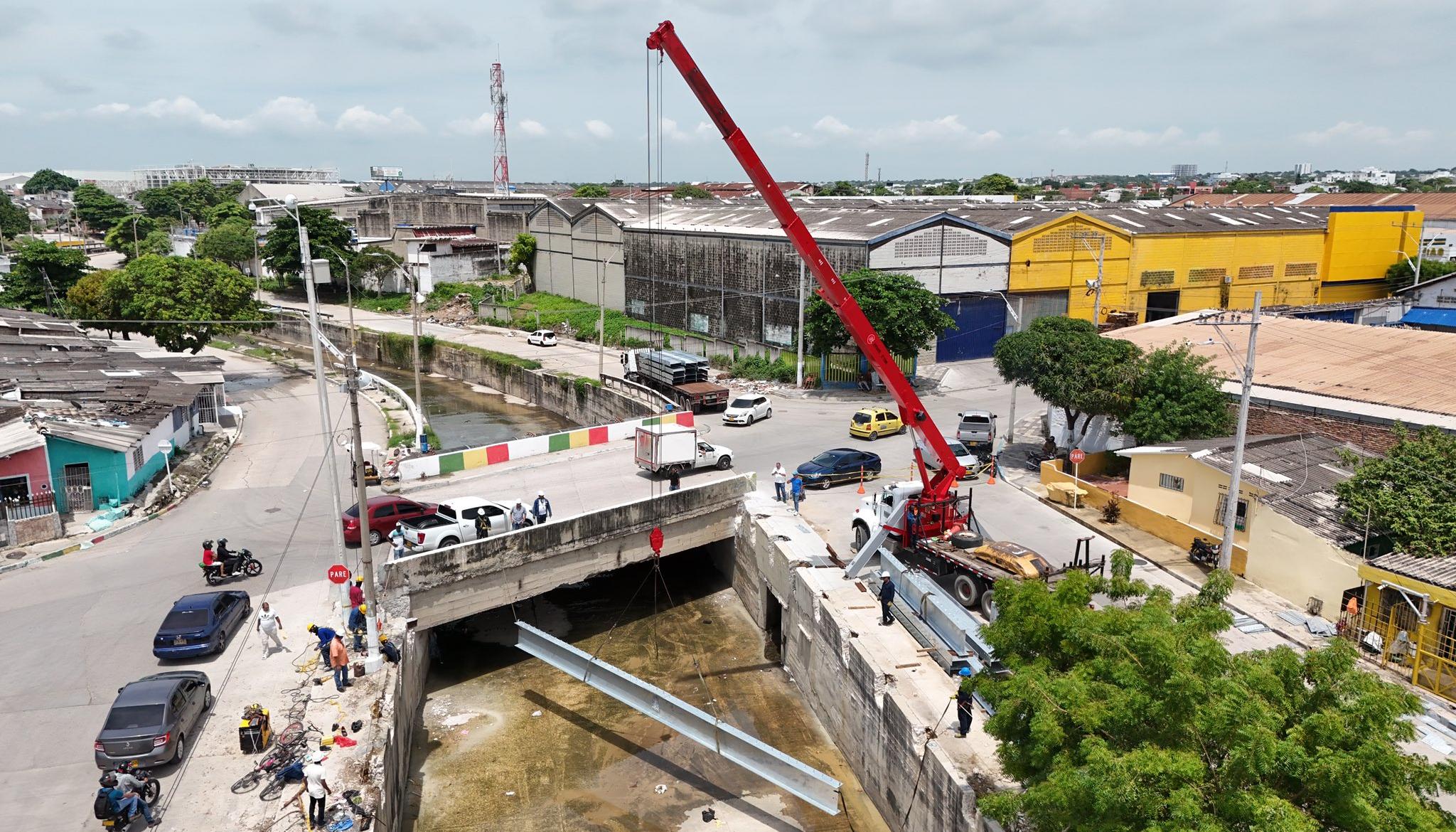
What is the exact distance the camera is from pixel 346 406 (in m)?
45.8

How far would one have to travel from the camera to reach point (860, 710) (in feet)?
64.1

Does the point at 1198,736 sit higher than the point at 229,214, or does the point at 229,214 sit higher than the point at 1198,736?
the point at 229,214

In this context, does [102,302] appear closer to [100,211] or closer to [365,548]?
[365,548]

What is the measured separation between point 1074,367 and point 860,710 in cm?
1720

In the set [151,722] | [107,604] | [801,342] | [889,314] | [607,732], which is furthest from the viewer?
[801,342]

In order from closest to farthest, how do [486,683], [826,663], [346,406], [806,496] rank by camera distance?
[826,663] < [486,683] < [806,496] < [346,406]

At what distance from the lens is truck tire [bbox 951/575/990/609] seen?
21.0 meters

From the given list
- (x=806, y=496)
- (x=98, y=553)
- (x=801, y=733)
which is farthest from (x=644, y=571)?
(x=98, y=553)

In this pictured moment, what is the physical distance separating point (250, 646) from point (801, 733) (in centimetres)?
1262

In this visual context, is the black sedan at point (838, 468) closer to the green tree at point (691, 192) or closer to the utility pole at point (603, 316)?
the utility pole at point (603, 316)

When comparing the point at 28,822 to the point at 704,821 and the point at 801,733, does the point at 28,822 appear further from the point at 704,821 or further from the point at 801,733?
the point at 801,733

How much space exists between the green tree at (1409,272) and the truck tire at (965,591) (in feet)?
207

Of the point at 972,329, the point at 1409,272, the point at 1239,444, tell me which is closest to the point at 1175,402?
the point at 1239,444

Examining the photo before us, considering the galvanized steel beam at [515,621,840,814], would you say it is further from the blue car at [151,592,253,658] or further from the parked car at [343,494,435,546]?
the blue car at [151,592,253,658]
